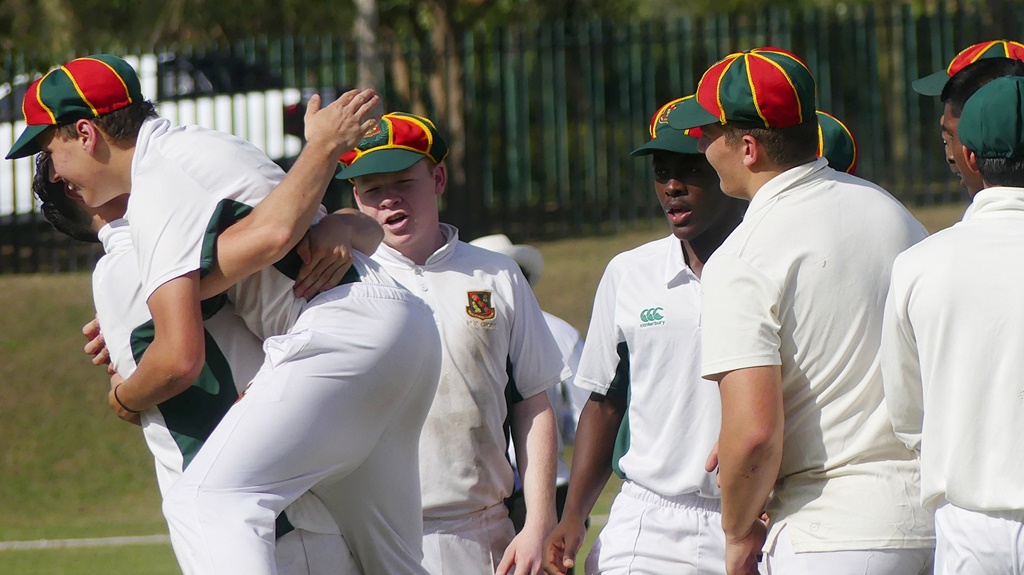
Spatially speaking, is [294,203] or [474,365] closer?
[294,203]

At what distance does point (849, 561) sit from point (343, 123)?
162 centimetres

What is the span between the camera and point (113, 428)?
11.4 m

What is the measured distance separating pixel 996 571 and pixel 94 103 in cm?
245

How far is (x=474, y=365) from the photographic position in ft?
14.6

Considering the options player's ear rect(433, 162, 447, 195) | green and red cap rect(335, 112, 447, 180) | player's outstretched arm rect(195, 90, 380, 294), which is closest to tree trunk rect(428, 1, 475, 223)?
player's ear rect(433, 162, 447, 195)

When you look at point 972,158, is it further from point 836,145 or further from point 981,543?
point 836,145

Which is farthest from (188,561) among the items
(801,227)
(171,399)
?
(801,227)

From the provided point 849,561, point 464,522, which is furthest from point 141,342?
point 849,561

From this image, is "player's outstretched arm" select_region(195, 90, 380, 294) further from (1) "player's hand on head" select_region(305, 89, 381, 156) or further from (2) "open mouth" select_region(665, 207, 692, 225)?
(2) "open mouth" select_region(665, 207, 692, 225)

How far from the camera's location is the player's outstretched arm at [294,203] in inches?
128

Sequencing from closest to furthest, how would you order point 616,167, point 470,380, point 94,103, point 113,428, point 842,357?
1. point 842,357
2. point 94,103
3. point 470,380
4. point 113,428
5. point 616,167

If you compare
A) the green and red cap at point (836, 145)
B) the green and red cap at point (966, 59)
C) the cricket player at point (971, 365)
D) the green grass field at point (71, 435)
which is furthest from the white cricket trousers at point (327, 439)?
the green grass field at point (71, 435)

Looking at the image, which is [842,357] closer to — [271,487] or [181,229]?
[271,487]

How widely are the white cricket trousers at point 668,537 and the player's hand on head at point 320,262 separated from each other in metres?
1.29
